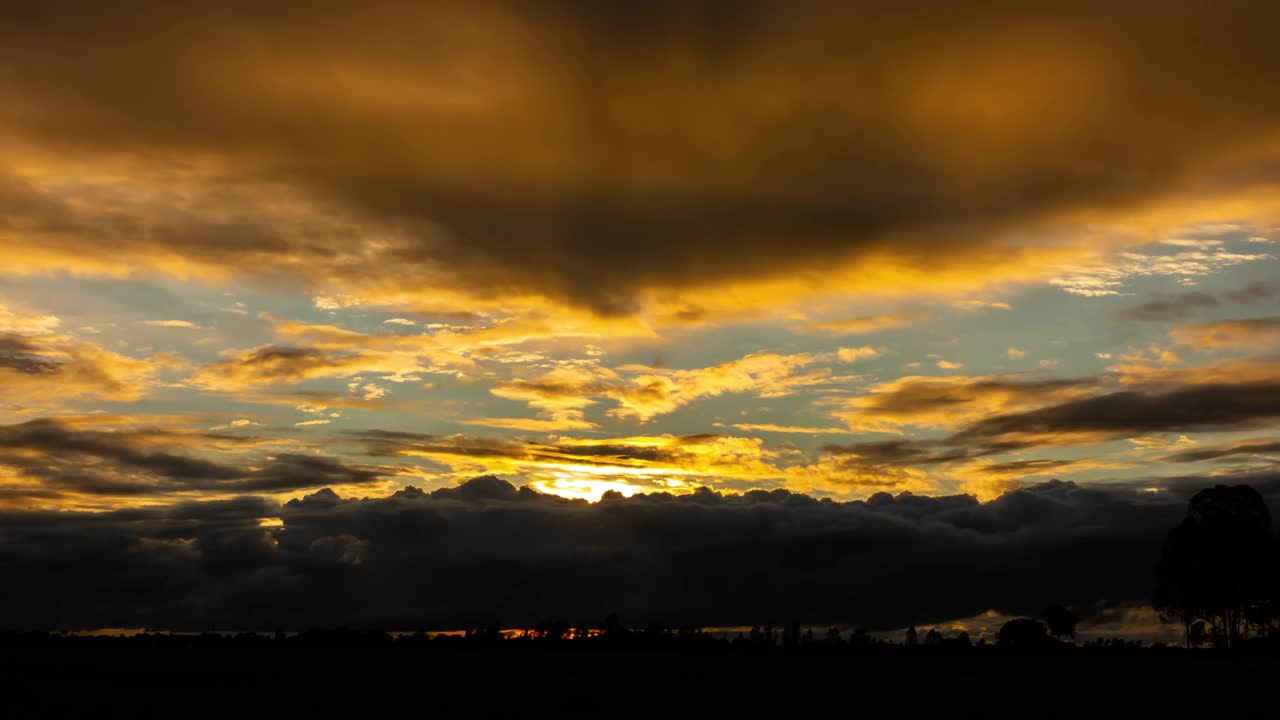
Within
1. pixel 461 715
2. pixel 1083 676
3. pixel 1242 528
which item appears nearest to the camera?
pixel 461 715

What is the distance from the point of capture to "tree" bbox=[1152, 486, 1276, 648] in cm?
14862

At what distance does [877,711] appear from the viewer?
250 ft

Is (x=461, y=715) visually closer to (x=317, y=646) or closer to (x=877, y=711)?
(x=877, y=711)

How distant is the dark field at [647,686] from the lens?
7762 centimetres

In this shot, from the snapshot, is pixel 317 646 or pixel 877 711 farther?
pixel 317 646

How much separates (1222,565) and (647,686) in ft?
291

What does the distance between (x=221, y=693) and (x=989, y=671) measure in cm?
7614

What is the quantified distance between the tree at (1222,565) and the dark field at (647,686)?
820cm

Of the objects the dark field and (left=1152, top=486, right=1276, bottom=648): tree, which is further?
(left=1152, top=486, right=1276, bottom=648): tree

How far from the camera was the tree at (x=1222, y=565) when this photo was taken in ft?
488

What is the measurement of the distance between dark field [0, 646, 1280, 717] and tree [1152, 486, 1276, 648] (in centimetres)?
820

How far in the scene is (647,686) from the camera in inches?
3954

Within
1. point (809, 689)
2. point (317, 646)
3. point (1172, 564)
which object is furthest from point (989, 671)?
point (317, 646)

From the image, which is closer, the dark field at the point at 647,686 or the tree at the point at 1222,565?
the dark field at the point at 647,686
